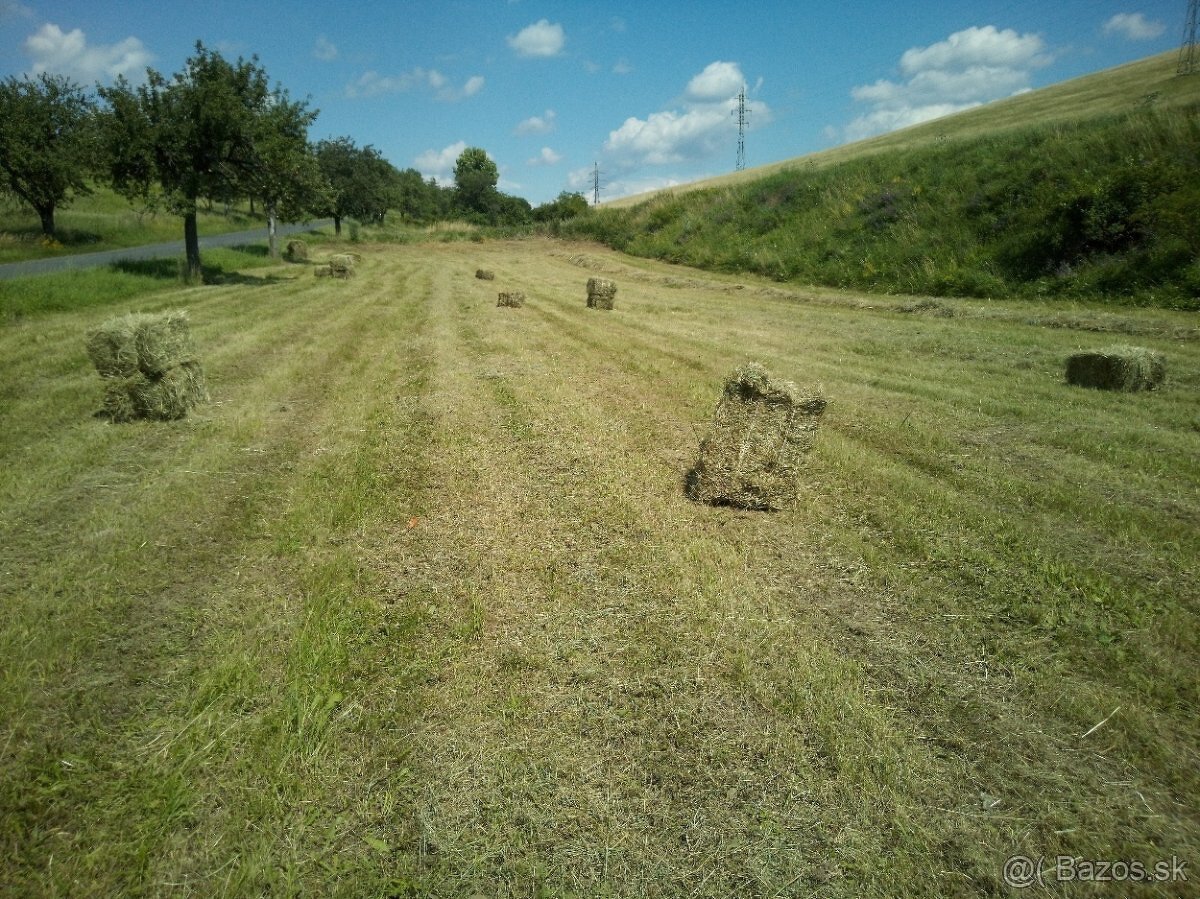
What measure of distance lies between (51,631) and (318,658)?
208 cm

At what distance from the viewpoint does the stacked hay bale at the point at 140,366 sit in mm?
8773

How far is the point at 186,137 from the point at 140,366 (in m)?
18.6

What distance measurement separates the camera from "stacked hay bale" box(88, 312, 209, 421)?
877cm

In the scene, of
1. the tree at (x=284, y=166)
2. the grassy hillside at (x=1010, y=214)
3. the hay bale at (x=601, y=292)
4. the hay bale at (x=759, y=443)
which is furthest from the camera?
the tree at (x=284, y=166)

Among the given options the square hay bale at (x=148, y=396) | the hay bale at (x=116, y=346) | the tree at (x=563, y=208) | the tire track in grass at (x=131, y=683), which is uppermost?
the tree at (x=563, y=208)

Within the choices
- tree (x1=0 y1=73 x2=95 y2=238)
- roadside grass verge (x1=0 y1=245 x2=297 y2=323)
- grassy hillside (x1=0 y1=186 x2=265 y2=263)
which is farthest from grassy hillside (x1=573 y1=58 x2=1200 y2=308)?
tree (x1=0 y1=73 x2=95 y2=238)

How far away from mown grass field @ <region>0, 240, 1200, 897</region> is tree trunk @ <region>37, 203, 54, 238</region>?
37.4 m

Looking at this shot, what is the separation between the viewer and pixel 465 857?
2998 mm

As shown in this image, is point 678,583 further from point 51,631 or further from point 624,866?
point 51,631

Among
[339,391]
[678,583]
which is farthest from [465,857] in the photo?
[339,391]

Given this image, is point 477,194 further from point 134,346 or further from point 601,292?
point 134,346

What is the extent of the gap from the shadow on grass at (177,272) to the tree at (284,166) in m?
3.21

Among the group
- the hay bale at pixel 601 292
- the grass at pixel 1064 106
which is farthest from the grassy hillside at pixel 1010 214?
the hay bale at pixel 601 292

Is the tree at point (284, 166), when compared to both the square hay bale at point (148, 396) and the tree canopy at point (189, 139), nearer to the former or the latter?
the tree canopy at point (189, 139)
